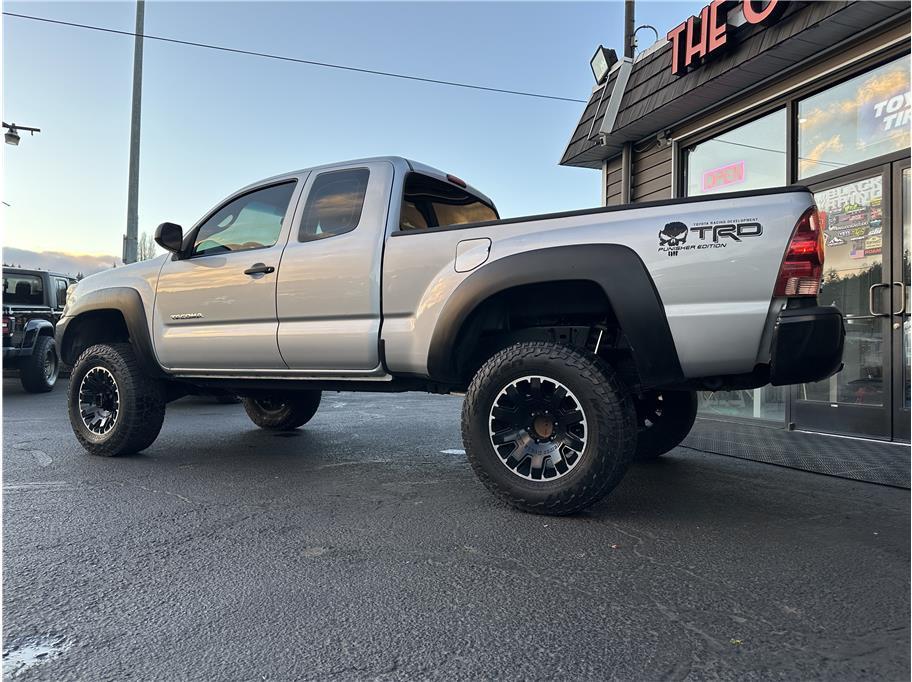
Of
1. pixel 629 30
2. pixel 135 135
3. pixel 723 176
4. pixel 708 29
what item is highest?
pixel 629 30

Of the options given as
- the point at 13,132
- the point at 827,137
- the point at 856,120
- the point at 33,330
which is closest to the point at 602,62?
the point at 827,137

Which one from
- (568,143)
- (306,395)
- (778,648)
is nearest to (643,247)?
(778,648)

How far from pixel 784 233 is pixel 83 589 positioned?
311 cm

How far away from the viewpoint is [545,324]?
12.2ft

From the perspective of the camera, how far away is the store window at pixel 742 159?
6.77 m

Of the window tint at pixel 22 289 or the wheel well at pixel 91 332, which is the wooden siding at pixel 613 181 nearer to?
the wheel well at pixel 91 332

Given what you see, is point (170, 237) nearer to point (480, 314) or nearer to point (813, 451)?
point (480, 314)

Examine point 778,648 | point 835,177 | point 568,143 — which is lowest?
point 778,648

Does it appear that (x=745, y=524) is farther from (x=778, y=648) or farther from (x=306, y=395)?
(x=306, y=395)

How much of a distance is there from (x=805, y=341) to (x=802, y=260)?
35 cm

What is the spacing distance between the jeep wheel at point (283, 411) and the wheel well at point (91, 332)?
1295 mm

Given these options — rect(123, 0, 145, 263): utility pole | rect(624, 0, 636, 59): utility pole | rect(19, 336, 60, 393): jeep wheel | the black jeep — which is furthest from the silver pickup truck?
rect(123, 0, 145, 263): utility pole

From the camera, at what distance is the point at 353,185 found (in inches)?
160

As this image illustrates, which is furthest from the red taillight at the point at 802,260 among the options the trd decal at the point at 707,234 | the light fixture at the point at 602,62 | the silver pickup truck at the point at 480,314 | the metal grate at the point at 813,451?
the light fixture at the point at 602,62
